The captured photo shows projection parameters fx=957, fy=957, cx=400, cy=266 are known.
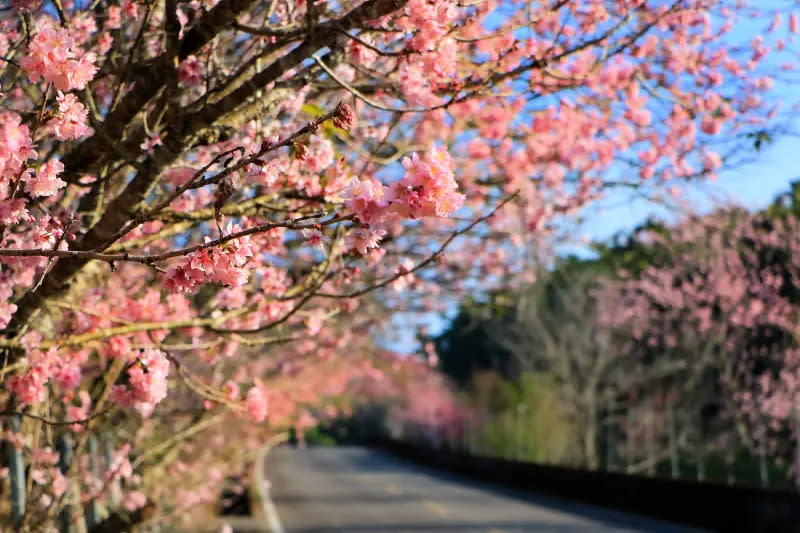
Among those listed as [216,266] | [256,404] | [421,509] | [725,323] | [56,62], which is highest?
[725,323]

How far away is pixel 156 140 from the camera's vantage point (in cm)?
427

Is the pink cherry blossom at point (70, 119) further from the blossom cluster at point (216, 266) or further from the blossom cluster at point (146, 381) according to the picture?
the blossom cluster at point (146, 381)

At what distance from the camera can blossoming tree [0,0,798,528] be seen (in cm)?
307

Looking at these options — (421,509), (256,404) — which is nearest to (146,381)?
(256,404)

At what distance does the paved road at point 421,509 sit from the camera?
741 inches

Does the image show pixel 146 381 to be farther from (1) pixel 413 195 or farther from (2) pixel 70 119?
(1) pixel 413 195

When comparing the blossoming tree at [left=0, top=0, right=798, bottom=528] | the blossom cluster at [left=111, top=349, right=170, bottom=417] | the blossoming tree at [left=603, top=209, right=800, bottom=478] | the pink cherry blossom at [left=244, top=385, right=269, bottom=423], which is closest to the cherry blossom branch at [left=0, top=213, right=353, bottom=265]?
the blossoming tree at [left=0, top=0, right=798, bottom=528]

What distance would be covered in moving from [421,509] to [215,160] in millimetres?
20800

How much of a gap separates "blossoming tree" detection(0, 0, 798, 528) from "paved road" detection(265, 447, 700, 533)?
34.9 ft

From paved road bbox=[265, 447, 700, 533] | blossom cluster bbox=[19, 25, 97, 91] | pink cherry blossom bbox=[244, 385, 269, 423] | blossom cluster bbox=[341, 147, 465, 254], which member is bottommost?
paved road bbox=[265, 447, 700, 533]

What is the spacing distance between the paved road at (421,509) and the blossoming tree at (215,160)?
10.6 m

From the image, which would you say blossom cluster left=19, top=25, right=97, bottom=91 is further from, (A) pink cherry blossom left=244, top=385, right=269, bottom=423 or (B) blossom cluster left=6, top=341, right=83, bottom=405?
(A) pink cherry blossom left=244, top=385, right=269, bottom=423

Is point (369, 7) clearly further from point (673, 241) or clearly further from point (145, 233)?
point (673, 241)

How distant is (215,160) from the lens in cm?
270
